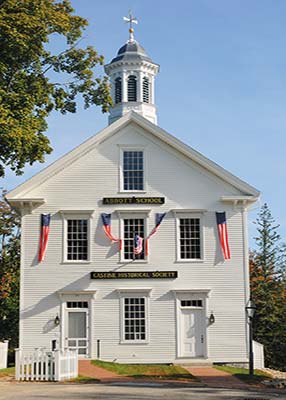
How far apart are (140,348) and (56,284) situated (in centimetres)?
425

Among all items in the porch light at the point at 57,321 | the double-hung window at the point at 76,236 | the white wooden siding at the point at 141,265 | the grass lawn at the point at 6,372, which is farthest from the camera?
the double-hung window at the point at 76,236

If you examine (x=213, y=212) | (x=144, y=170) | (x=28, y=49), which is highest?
(x=28, y=49)

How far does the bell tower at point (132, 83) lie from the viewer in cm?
3650

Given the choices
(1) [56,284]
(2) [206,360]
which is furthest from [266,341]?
(1) [56,284]

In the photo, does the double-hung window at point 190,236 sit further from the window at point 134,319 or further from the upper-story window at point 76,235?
the upper-story window at point 76,235

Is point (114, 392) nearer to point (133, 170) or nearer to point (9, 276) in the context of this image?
point (133, 170)

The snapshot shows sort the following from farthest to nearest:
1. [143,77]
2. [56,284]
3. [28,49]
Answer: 1. [143,77]
2. [56,284]
3. [28,49]

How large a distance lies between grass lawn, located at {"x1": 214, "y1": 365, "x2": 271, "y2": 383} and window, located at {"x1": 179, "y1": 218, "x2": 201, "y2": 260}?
4599mm

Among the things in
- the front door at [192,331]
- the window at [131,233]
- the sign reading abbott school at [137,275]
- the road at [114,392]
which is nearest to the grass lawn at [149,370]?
the front door at [192,331]

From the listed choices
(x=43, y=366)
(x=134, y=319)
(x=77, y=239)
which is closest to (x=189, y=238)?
(x=134, y=319)

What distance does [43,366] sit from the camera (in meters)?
21.2

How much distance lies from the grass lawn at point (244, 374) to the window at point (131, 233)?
550 cm

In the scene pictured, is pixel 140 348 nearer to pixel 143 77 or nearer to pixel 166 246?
pixel 166 246

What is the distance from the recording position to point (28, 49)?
2614 cm
